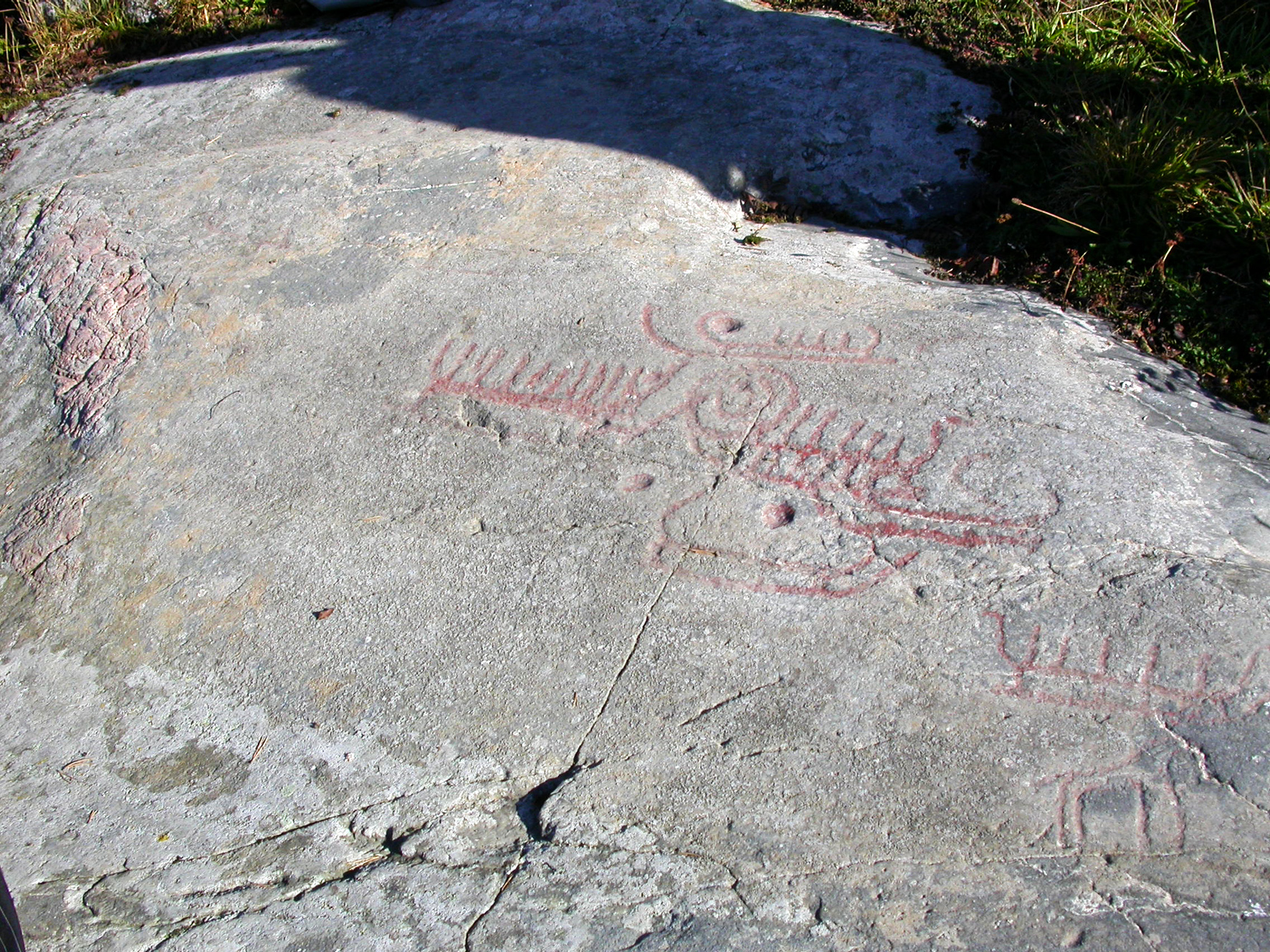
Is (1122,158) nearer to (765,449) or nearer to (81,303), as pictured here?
(765,449)

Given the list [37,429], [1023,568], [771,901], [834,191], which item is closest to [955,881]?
[771,901]

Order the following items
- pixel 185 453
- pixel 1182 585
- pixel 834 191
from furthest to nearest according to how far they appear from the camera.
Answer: pixel 834 191, pixel 185 453, pixel 1182 585

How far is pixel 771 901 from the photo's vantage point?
2094 mm

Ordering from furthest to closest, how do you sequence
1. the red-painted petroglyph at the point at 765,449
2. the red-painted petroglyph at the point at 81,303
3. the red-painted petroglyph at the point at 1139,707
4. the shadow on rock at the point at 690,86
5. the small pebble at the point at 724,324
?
the shadow on rock at the point at 690,86, the red-painted petroglyph at the point at 81,303, the small pebble at the point at 724,324, the red-painted petroglyph at the point at 765,449, the red-painted petroglyph at the point at 1139,707

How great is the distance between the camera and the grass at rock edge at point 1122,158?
12.2ft

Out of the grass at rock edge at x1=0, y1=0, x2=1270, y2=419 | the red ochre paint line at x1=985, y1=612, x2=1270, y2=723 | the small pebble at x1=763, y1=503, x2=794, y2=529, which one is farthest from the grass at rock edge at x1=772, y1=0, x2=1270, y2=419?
the small pebble at x1=763, y1=503, x2=794, y2=529

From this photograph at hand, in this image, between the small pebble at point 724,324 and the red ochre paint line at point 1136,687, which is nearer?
the red ochre paint line at point 1136,687

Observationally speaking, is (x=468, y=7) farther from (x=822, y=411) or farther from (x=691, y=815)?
(x=691, y=815)

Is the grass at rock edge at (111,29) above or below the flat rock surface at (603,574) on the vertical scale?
above

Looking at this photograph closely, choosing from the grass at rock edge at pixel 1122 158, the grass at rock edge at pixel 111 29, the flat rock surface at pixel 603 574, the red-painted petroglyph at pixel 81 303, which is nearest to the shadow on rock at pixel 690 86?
the flat rock surface at pixel 603 574

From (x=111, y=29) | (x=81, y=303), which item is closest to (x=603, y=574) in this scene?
(x=81, y=303)

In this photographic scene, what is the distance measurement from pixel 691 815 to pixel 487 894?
487 mm

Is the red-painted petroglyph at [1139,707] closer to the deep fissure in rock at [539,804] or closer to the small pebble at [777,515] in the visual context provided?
the small pebble at [777,515]

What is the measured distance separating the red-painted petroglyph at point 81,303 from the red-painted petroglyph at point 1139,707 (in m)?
3.09
